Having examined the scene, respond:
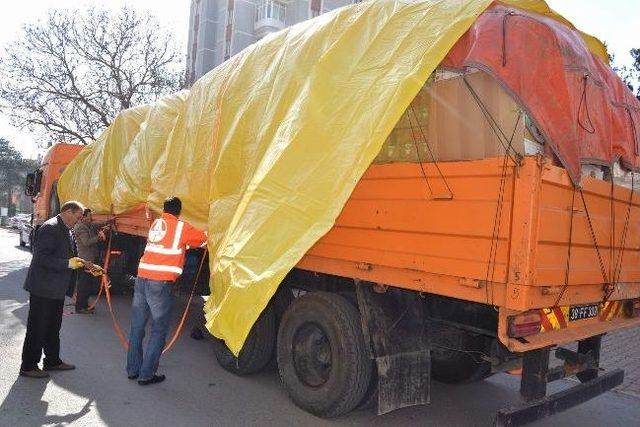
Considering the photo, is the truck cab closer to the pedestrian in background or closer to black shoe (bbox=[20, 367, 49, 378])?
the pedestrian in background

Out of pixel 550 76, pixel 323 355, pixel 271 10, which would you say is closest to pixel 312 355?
pixel 323 355

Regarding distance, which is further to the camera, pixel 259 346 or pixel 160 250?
pixel 259 346

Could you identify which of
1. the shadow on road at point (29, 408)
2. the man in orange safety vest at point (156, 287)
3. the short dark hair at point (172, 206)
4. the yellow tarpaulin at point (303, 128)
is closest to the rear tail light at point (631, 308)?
the yellow tarpaulin at point (303, 128)

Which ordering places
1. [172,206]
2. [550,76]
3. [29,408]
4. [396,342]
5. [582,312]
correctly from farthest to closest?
1. [172,206]
2. [29,408]
3. [396,342]
4. [582,312]
5. [550,76]

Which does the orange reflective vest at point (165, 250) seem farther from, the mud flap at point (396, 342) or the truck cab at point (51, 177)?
the truck cab at point (51, 177)

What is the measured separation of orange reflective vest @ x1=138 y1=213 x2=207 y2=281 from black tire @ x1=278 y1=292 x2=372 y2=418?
117 cm

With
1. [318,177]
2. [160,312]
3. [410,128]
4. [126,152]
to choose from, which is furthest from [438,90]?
[126,152]

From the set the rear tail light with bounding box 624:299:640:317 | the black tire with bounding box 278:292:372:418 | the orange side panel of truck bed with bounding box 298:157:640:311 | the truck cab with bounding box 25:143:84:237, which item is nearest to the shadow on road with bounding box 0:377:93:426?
the black tire with bounding box 278:292:372:418

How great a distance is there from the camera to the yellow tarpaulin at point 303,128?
343 centimetres

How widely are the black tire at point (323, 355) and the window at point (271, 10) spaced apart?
37962mm

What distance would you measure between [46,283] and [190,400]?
5.76 feet

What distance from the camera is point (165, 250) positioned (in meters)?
4.73

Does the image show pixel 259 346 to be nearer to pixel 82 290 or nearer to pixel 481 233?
pixel 481 233

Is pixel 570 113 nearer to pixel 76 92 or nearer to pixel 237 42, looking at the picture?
pixel 76 92
